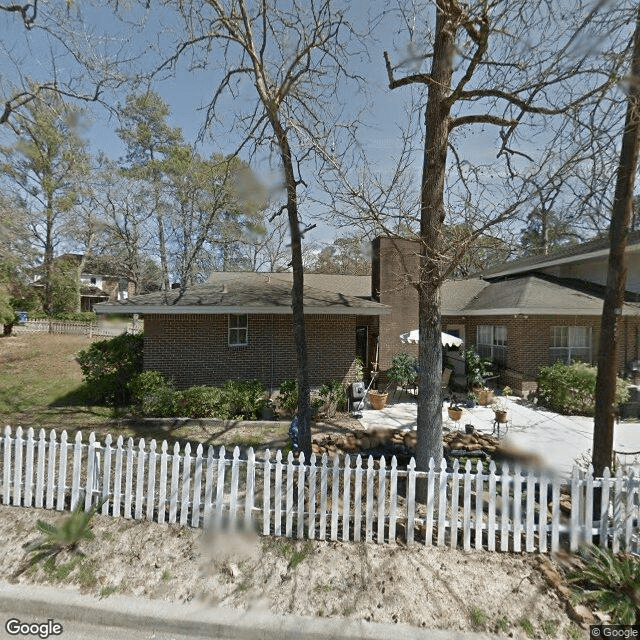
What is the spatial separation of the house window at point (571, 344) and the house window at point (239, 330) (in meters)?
10.7

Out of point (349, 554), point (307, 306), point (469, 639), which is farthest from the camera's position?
point (307, 306)

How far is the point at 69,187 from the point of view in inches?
1109

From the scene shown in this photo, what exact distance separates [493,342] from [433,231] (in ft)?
35.6

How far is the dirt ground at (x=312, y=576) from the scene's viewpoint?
297 centimetres

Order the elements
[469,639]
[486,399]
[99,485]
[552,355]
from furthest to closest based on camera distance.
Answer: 1. [552,355]
2. [486,399]
3. [99,485]
4. [469,639]

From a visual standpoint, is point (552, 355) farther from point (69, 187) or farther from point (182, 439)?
point (69, 187)

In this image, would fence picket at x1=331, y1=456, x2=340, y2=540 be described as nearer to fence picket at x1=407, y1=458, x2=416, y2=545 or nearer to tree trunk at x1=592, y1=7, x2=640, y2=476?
fence picket at x1=407, y1=458, x2=416, y2=545

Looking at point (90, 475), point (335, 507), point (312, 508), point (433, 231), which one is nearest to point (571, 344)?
point (433, 231)

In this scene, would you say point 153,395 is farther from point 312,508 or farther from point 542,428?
point 542,428

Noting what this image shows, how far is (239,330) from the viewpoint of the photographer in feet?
34.2

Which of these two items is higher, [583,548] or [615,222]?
[615,222]

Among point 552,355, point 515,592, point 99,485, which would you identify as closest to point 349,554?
point 515,592

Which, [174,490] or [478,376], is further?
[478,376]

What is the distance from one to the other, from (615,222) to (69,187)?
1402 inches
